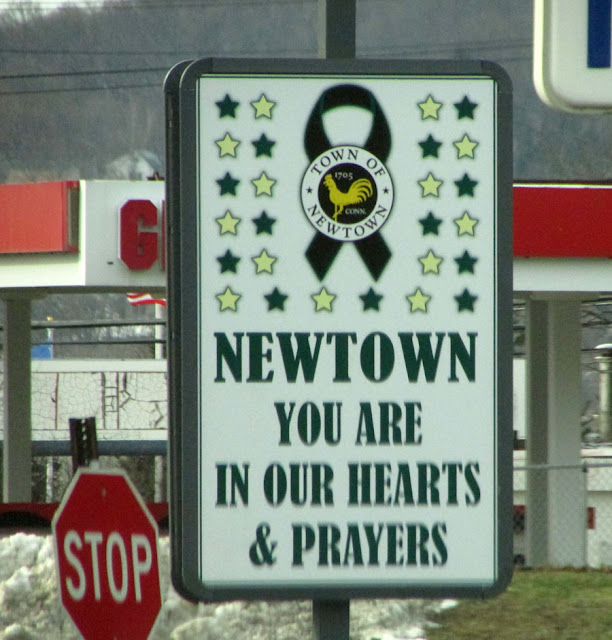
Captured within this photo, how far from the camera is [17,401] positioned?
19.8 meters

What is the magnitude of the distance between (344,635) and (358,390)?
0.52 metres

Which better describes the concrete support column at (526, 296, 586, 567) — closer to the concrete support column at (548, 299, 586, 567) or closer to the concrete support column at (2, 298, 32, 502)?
the concrete support column at (548, 299, 586, 567)

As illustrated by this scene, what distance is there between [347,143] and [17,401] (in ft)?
58.6

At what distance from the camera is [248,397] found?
253cm

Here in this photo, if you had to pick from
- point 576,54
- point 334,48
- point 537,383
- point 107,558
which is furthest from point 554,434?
point 576,54

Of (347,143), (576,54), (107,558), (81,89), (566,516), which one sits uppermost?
(81,89)

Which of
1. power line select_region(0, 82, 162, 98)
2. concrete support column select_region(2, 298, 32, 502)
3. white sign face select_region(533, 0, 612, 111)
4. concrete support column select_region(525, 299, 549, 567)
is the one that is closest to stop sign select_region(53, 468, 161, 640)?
white sign face select_region(533, 0, 612, 111)

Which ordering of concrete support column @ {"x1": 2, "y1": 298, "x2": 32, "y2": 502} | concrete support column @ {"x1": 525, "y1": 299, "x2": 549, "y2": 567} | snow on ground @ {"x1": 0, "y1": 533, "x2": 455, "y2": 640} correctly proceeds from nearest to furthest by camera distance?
snow on ground @ {"x1": 0, "y1": 533, "x2": 455, "y2": 640} → concrete support column @ {"x1": 525, "y1": 299, "x2": 549, "y2": 567} → concrete support column @ {"x1": 2, "y1": 298, "x2": 32, "y2": 502}

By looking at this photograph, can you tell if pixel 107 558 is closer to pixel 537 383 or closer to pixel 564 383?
pixel 564 383

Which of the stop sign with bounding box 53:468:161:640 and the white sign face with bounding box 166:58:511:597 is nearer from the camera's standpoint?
the white sign face with bounding box 166:58:511:597

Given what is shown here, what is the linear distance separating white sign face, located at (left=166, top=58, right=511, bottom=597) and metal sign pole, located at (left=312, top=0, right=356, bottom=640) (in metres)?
0.11

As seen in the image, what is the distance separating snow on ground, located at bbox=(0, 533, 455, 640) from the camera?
7555 mm

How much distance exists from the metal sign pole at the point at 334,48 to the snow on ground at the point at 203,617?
16.5 feet

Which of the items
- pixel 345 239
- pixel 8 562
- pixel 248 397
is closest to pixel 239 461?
pixel 248 397
